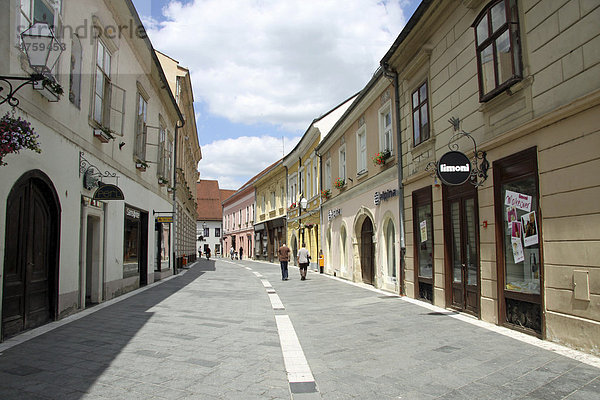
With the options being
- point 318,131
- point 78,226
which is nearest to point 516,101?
point 78,226

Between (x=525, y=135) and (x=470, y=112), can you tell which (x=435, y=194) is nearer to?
(x=470, y=112)

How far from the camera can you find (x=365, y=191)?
16.9 m

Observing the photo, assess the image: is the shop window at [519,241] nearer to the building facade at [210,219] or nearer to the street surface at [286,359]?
the street surface at [286,359]

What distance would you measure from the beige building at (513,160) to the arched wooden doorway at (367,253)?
16.4ft

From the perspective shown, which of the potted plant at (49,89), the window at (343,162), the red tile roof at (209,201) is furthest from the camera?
the red tile roof at (209,201)

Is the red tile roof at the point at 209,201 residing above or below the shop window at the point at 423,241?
above

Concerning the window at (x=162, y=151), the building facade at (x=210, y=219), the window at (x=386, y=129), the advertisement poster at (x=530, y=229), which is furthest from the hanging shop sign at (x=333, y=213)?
the building facade at (x=210, y=219)

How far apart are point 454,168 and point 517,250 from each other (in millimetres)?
1799

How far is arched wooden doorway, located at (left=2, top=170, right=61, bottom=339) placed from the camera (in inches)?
275

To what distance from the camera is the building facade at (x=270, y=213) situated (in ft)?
118

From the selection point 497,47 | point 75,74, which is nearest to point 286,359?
point 497,47

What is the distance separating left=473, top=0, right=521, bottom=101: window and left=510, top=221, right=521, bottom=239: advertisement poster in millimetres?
2195

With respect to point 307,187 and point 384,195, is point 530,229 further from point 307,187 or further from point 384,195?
point 307,187

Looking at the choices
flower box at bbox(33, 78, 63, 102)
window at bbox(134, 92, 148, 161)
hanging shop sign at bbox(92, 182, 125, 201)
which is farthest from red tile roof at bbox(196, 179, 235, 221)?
flower box at bbox(33, 78, 63, 102)
